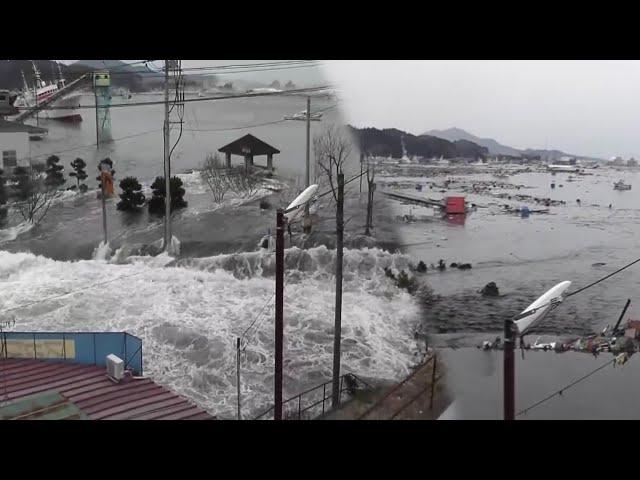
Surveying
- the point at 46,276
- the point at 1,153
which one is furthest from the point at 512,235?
the point at 1,153

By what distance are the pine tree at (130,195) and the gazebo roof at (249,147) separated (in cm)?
45

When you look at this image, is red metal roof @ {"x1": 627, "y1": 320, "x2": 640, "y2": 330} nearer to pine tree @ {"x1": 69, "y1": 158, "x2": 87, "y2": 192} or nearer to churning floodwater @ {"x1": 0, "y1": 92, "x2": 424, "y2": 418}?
churning floodwater @ {"x1": 0, "y1": 92, "x2": 424, "y2": 418}

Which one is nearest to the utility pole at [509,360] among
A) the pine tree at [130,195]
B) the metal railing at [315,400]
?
the metal railing at [315,400]

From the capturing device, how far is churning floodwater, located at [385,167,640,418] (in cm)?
245

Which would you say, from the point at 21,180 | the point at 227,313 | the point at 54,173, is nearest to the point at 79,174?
the point at 54,173

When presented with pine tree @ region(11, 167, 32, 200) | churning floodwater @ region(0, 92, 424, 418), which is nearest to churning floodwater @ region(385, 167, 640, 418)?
churning floodwater @ region(0, 92, 424, 418)

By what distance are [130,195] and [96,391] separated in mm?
940

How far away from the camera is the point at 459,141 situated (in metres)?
2.54

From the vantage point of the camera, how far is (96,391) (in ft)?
8.63

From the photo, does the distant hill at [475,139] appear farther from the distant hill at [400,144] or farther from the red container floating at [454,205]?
the red container floating at [454,205]

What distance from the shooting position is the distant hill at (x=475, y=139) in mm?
2520

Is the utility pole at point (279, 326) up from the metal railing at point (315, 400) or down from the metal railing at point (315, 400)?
up

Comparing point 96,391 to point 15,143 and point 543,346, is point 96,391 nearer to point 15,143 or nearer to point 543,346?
point 15,143
